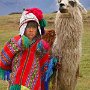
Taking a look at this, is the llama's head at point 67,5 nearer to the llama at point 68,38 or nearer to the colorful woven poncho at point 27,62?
the llama at point 68,38

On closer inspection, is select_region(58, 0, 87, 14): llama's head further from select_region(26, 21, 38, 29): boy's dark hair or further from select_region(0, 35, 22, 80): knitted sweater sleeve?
select_region(0, 35, 22, 80): knitted sweater sleeve

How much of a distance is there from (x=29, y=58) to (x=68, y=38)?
60 cm

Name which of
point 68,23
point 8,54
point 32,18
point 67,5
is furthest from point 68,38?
point 8,54

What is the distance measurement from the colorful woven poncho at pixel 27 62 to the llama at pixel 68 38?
186 mm

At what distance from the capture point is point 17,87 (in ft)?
19.0

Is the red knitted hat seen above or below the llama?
above

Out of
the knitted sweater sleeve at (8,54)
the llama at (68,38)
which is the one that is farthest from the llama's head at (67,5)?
the knitted sweater sleeve at (8,54)

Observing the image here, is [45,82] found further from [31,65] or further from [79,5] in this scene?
[79,5]

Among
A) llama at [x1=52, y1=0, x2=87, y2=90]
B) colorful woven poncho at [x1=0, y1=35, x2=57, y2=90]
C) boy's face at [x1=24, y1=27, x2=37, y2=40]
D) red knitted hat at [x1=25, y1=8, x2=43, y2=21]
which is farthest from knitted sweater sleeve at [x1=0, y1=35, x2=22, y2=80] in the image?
llama at [x1=52, y1=0, x2=87, y2=90]

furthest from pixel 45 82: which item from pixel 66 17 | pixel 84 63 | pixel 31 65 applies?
pixel 84 63

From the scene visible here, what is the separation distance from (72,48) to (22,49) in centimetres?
70

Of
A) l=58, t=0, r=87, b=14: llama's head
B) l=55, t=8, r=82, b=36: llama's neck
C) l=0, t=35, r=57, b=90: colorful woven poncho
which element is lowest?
l=0, t=35, r=57, b=90: colorful woven poncho

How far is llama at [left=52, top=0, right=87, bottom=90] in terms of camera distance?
5984 mm

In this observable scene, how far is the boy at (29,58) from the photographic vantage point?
581 centimetres
